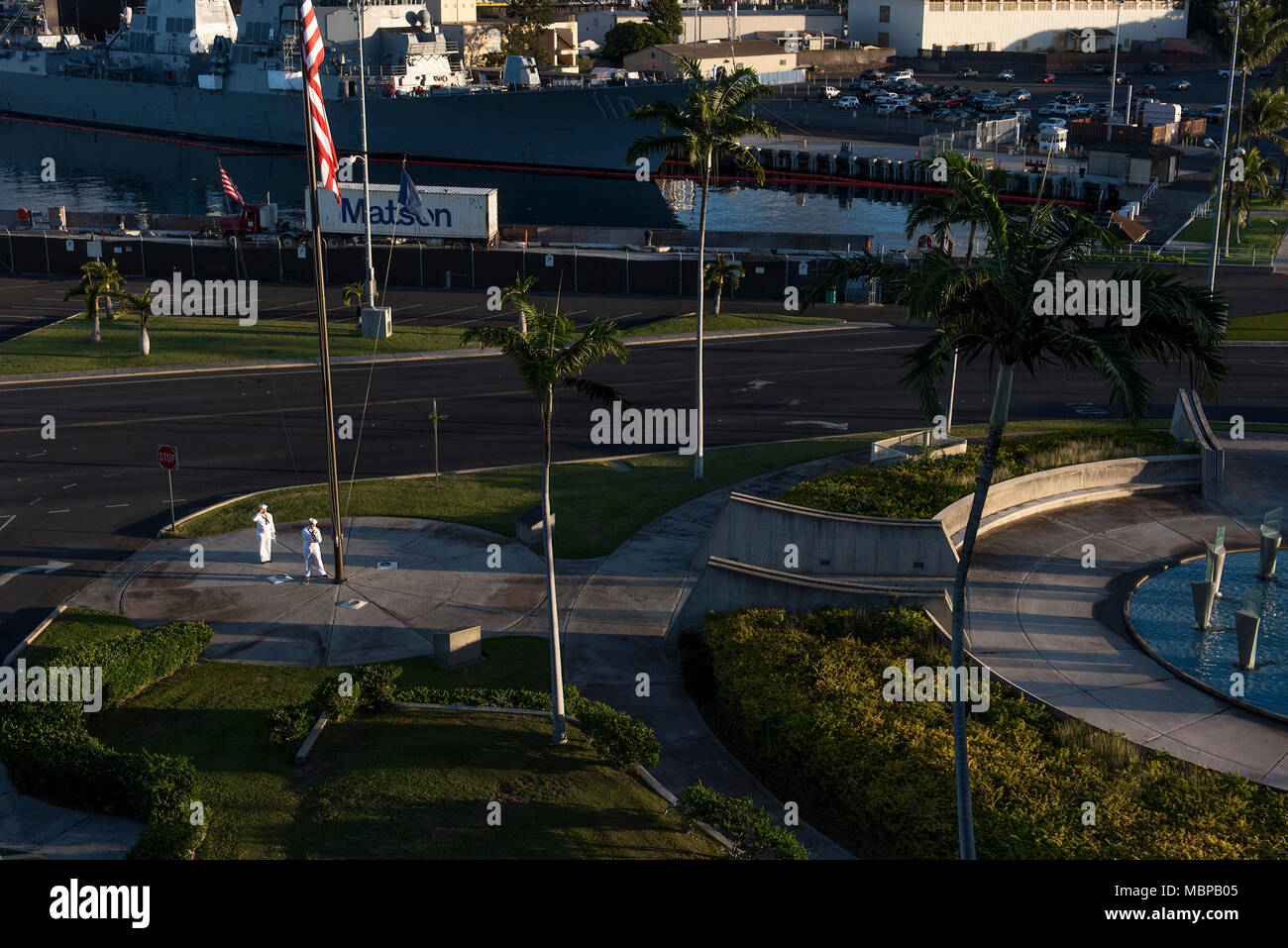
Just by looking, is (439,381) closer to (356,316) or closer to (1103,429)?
(356,316)

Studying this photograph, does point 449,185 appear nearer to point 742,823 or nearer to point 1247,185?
point 1247,185

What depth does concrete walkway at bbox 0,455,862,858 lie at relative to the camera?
75.6 feet

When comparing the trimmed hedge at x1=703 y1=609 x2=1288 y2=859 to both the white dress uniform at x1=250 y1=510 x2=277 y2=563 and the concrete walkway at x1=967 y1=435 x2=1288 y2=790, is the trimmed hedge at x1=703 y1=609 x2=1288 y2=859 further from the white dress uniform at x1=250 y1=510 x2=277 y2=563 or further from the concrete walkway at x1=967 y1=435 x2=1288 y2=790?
the white dress uniform at x1=250 y1=510 x2=277 y2=563

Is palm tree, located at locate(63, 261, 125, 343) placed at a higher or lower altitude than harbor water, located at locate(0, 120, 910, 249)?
lower

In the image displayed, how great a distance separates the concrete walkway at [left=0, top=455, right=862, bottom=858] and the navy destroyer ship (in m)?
72.5

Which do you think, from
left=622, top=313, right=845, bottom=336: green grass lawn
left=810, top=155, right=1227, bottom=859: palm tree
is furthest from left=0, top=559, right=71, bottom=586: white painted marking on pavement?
left=622, top=313, right=845, bottom=336: green grass lawn

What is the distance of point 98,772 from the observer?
60.1 ft

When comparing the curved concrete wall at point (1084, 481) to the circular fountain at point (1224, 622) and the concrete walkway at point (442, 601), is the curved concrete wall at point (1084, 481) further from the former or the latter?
the concrete walkway at point (442, 601)

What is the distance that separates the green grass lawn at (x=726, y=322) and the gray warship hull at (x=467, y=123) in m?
44.3

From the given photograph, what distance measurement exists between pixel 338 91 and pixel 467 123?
13463 millimetres

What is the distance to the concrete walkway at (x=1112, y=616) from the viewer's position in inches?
794

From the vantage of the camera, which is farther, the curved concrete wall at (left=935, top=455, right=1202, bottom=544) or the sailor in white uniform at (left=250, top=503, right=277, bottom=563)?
the curved concrete wall at (left=935, top=455, right=1202, bottom=544)

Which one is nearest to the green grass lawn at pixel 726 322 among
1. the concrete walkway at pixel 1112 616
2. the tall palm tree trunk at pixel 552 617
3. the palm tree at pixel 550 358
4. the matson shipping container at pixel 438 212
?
the matson shipping container at pixel 438 212
